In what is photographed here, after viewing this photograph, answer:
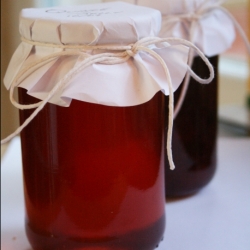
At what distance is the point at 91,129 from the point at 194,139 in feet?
0.62

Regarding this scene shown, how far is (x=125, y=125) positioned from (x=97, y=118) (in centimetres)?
2

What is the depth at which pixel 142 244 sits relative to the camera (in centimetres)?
42

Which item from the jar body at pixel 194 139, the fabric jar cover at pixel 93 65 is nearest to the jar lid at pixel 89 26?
the fabric jar cover at pixel 93 65

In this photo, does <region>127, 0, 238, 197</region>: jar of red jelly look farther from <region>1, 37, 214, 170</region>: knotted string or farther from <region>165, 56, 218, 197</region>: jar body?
<region>1, 37, 214, 170</region>: knotted string

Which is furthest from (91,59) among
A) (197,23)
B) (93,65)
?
(197,23)

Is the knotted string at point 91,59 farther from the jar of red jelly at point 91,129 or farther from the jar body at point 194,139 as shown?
the jar body at point 194,139

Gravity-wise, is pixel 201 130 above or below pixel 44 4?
below

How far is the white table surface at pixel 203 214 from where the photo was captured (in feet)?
1.52

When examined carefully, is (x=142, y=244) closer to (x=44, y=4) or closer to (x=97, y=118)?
(x=97, y=118)

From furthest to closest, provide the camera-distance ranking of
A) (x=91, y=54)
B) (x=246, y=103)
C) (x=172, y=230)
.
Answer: (x=246, y=103), (x=172, y=230), (x=91, y=54)

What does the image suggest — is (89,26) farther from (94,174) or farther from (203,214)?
(203,214)

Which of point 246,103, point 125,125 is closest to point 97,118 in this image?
point 125,125

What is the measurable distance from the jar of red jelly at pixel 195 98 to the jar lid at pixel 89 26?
95 mm

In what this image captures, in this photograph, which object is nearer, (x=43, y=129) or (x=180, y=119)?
(x=43, y=129)
